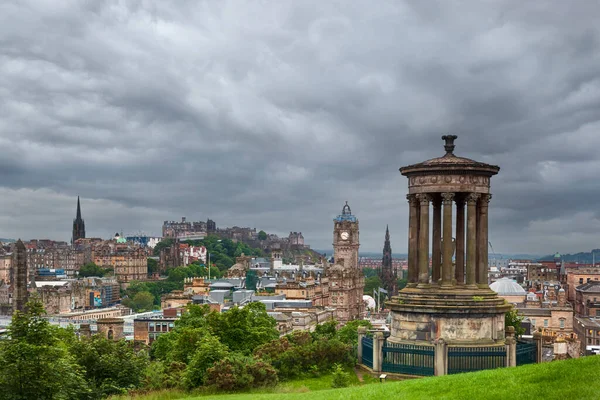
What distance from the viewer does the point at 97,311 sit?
13988 cm

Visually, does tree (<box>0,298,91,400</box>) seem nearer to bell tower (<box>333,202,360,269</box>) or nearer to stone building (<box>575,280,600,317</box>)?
stone building (<box>575,280,600,317</box>)

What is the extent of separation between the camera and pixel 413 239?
32.3 m

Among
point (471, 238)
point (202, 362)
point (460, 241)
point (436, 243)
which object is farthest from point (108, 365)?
point (471, 238)

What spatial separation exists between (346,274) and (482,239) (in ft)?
335

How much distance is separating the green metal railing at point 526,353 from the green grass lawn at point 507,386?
28.4 feet

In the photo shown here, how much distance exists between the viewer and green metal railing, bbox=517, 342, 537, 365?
29775mm

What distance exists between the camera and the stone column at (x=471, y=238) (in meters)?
31.0

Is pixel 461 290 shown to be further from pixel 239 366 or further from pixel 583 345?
pixel 583 345

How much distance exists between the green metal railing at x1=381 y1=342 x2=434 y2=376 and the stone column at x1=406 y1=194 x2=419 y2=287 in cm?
361

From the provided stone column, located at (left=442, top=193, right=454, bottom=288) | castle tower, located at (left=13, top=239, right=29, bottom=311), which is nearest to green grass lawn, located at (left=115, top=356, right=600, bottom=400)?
stone column, located at (left=442, top=193, right=454, bottom=288)

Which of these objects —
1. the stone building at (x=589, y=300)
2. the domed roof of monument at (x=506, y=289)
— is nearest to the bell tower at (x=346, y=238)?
the stone building at (x=589, y=300)

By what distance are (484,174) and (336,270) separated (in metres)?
104

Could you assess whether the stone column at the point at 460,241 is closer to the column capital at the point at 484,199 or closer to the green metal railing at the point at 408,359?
the column capital at the point at 484,199

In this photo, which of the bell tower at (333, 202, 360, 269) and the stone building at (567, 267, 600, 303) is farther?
the bell tower at (333, 202, 360, 269)
